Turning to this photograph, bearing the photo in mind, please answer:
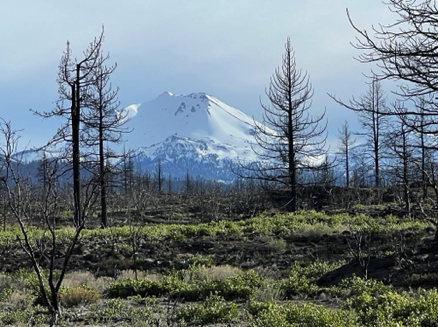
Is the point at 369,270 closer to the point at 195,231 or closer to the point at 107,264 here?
the point at 107,264

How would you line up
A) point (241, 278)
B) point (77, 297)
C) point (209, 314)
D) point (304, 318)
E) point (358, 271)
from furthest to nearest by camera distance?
point (358, 271)
point (241, 278)
point (77, 297)
point (209, 314)
point (304, 318)

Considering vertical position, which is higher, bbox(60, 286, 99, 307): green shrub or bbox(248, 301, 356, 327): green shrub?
bbox(248, 301, 356, 327): green shrub

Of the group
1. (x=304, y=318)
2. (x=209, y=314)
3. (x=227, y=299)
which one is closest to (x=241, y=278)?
(x=227, y=299)

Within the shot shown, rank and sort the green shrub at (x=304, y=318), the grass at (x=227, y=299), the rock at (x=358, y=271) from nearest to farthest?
1. the green shrub at (x=304, y=318)
2. the grass at (x=227, y=299)
3. the rock at (x=358, y=271)

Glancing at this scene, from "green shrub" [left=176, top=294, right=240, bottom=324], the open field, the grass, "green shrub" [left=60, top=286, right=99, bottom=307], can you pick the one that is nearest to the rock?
the open field

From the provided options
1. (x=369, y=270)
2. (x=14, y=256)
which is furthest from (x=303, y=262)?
(x=14, y=256)

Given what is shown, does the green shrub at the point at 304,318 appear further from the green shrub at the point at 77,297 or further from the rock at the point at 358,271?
the rock at the point at 358,271

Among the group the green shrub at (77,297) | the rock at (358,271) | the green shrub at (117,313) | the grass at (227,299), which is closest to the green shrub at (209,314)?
the grass at (227,299)

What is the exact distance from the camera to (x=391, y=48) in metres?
5.64

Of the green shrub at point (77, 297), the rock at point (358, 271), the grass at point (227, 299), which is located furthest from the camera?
the rock at point (358, 271)

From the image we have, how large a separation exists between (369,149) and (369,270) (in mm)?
25060

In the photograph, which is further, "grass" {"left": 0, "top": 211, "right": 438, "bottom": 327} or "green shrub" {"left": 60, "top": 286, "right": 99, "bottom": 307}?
"green shrub" {"left": 60, "top": 286, "right": 99, "bottom": 307}

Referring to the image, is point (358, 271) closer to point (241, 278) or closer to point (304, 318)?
point (241, 278)

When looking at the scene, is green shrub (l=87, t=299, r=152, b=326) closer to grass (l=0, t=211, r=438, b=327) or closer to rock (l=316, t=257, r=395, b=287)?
grass (l=0, t=211, r=438, b=327)
